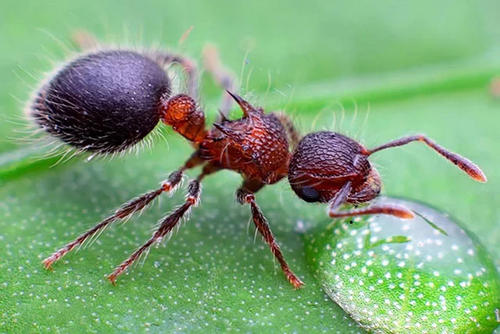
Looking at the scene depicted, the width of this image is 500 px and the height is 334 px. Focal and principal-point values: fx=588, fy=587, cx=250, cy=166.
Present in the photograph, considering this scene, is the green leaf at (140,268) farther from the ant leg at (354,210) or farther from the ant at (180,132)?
the ant leg at (354,210)

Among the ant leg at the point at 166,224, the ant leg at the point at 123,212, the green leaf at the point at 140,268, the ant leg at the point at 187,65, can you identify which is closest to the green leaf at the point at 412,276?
the green leaf at the point at 140,268

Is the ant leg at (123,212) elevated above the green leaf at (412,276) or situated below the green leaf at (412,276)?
below

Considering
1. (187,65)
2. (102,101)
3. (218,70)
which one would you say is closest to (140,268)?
(102,101)

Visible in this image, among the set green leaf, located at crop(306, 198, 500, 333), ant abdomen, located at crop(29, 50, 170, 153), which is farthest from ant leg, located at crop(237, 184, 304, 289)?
ant abdomen, located at crop(29, 50, 170, 153)

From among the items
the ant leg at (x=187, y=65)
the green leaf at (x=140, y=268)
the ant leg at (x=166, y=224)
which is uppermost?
the ant leg at (x=187, y=65)

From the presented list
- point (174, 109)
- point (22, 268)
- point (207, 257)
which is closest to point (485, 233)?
point (207, 257)

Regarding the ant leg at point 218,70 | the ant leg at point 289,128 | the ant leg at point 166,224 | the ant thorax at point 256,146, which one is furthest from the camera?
the ant leg at point 218,70

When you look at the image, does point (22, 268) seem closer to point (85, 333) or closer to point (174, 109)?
point (85, 333)

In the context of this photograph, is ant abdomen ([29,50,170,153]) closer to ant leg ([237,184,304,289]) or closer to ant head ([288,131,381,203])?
ant leg ([237,184,304,289])
